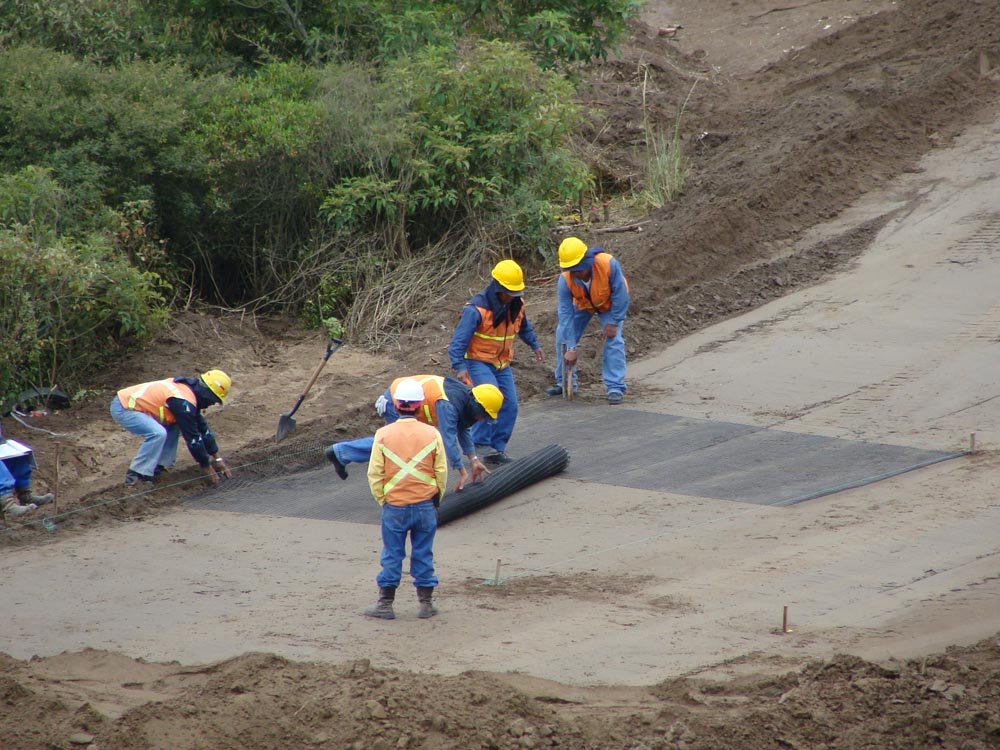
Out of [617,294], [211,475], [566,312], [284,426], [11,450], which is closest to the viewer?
[11,450]

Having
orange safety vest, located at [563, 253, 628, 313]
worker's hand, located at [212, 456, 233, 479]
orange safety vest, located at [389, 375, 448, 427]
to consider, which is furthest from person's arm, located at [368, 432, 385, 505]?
orange safety vest, located at [563, 253, 628, 313]

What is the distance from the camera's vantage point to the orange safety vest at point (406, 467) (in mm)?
7449

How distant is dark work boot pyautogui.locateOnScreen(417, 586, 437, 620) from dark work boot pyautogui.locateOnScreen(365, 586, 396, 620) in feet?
0.56

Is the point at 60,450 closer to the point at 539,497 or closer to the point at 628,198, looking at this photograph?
the point at 539,497

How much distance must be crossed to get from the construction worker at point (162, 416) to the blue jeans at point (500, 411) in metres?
2.24

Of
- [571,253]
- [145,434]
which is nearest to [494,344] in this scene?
[571,253]

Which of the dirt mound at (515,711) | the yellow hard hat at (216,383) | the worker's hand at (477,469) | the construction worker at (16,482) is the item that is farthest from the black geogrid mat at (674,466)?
the dirt mound at (515,711)

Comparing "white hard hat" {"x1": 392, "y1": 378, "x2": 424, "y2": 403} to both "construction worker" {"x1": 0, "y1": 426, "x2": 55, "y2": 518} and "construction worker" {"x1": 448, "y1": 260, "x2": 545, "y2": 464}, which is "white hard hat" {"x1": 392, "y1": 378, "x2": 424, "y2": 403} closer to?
"construction worker" {"x1": 448, "y1": 260, "x2": 545, "y2": 464}

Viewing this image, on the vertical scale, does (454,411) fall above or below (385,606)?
above

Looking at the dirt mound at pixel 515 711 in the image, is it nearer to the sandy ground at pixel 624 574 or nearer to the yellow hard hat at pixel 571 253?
the sandy ground at pixel 624 574

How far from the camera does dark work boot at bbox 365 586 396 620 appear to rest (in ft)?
24.7

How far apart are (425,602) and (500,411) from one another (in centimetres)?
329

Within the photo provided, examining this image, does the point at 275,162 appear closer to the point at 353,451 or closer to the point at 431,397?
the point at 353,451

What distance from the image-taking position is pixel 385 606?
7555 mm
